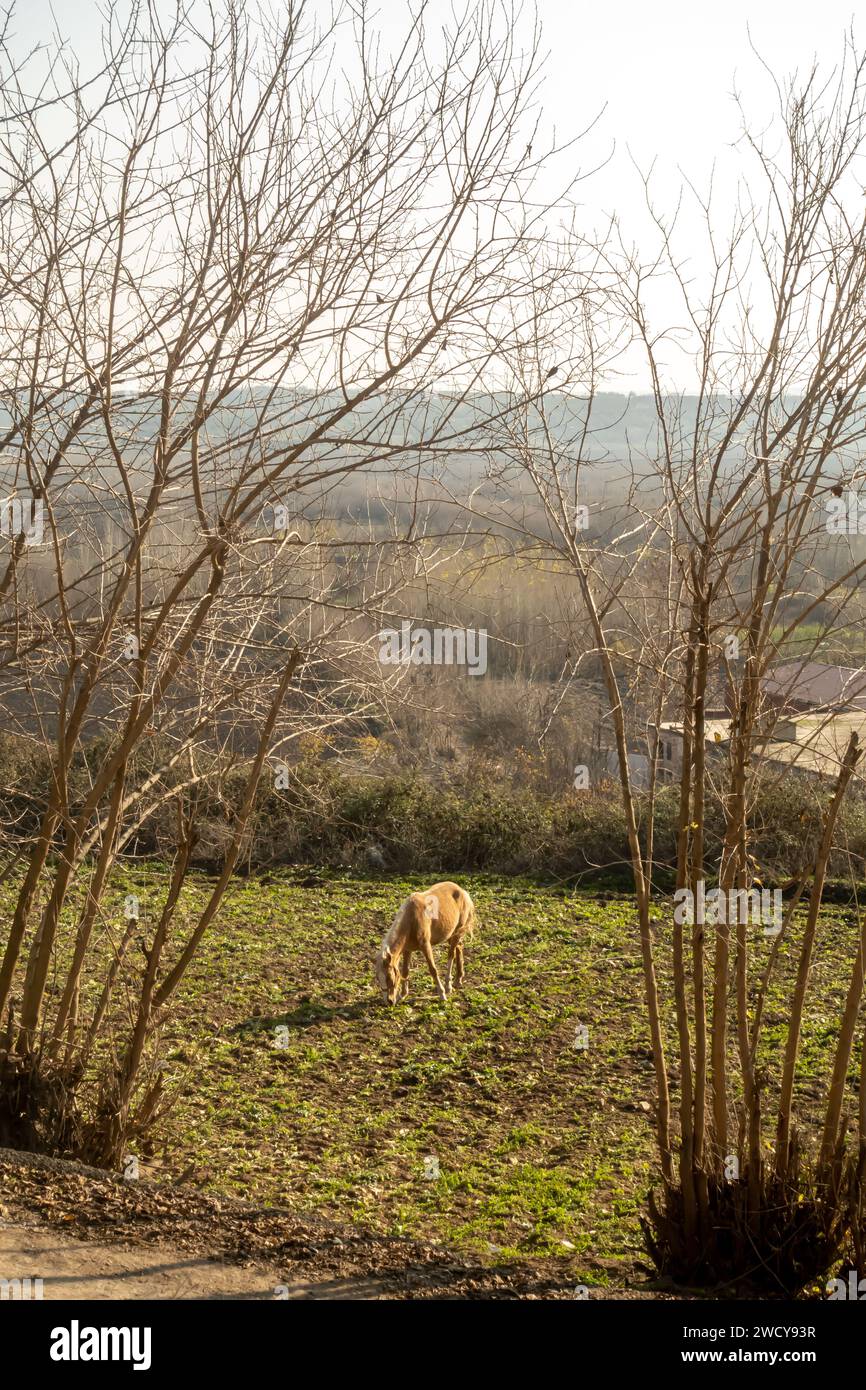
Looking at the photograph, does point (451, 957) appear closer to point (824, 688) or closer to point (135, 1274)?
point (824, 688)

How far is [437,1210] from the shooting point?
18.3ft

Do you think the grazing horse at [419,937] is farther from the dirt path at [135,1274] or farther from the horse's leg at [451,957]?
the dirt path at [135,1274]

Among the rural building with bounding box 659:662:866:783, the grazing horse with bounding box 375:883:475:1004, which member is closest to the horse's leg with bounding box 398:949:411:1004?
the grazing horse with bounding box 375:883:475:1004

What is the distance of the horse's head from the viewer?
847 cm

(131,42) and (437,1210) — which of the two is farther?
(437,1210)

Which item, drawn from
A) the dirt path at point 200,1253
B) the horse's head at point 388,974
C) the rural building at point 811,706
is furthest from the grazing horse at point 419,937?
the rural building at point 811,706

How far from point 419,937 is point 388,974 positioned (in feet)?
1.12

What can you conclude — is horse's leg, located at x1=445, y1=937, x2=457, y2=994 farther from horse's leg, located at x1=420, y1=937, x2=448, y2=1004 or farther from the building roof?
the building roof

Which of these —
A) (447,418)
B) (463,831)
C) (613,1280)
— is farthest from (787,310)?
(463,831)

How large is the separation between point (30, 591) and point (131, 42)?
2467 mm

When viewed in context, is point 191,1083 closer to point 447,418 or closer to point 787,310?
point 447,418

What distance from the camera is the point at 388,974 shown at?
849 cm

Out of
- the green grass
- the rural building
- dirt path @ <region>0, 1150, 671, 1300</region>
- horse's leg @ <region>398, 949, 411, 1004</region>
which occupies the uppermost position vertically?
the rural building

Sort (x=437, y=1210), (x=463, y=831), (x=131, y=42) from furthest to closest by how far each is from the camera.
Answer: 1. (x=463, y=831)
2. (x=437, y=1210)
3. (x=131, y=42)
